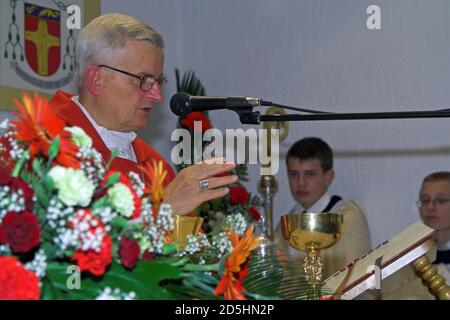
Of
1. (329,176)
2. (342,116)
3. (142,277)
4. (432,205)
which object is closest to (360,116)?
(342,116)

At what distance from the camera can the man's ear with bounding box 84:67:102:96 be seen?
8.21 ft

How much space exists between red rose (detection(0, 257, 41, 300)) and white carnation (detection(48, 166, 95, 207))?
0.10 m

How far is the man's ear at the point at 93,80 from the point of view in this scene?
250cm

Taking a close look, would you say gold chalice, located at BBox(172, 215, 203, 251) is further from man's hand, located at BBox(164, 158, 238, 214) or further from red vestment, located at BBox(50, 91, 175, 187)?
red vestment, located at BBox(50, 91, 175, 187)

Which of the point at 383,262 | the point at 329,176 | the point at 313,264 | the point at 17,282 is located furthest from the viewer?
the point at 329,176

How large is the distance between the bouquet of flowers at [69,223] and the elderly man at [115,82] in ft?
4.01

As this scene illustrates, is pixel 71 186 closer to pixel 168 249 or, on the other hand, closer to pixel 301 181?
pixel 168 249

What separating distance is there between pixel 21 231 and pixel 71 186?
0.08m

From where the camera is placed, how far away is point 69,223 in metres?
1.06

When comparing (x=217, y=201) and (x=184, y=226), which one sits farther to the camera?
(x=217, y=201)

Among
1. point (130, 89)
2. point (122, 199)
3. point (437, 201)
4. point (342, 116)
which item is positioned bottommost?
point (122, 199)

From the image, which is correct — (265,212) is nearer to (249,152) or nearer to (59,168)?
(249,152)

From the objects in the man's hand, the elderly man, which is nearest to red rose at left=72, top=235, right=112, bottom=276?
the man's hand

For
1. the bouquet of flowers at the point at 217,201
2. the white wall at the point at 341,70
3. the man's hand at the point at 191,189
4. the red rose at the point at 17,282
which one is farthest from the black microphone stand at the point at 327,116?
the white wall at the point at 341,70
